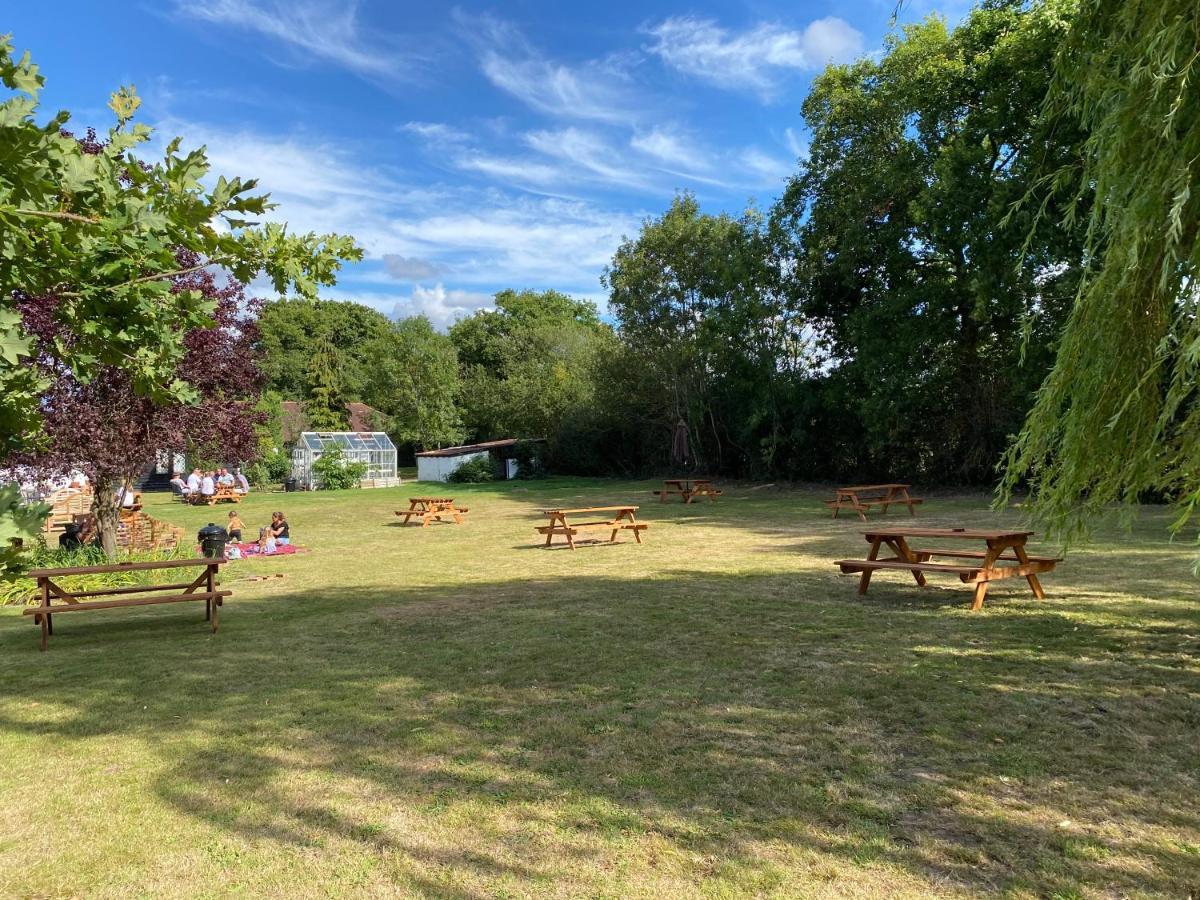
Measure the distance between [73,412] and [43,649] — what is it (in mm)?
5013

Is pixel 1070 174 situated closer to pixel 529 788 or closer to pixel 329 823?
pixel 529 788

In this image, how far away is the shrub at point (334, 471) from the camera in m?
38.0

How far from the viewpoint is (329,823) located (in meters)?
3.54

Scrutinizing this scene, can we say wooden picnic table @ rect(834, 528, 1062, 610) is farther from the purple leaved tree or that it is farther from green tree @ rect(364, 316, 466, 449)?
green tree @ rect(364, 316, 466, 449)

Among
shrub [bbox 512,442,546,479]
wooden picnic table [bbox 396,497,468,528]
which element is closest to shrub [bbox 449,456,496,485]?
shrub [bbox 512,442,546,479]

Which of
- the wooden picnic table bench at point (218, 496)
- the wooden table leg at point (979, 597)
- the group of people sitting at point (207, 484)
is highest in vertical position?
the group of people sitting at point (207, 484)

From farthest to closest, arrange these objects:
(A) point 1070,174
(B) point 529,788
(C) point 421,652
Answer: (C) point 421,652, (A) point 1070,174, (B) point 529,788

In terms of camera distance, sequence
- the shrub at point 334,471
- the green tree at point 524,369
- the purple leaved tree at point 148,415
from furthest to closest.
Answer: the green tree at point 524,369, the shrub at point 334,471, the purple leaved tree at point 148,415

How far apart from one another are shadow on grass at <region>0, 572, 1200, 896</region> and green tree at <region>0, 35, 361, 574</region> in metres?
2.28

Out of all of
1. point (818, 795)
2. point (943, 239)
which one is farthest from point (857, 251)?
point (818, 795)

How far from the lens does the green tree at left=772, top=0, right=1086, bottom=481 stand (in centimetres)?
2025

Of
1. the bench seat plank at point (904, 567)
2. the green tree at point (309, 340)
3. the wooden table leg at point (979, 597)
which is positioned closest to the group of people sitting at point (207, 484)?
the green tree at point (309, 340)

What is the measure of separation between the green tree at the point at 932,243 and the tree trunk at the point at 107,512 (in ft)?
65.8

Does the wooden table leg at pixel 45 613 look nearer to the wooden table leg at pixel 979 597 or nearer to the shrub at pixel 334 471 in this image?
the wooden table leg at pixel 979 597
